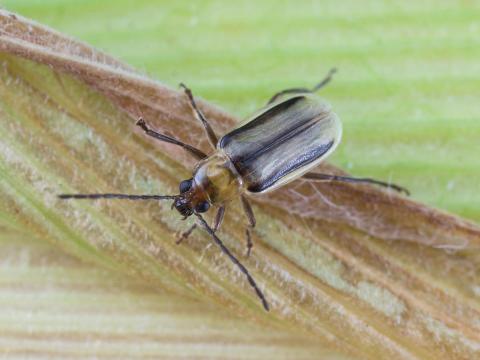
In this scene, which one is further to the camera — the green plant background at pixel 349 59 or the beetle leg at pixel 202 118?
the green plant background at pixel 349 59

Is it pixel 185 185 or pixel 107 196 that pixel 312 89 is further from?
pixel 107 196

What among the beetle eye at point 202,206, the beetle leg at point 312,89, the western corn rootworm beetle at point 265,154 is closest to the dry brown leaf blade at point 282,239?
the western corn rootworm beetle at point 265,154

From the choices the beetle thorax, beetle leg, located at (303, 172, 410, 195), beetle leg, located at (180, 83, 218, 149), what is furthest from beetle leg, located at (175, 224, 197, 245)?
beetle leg, located at (303, 172, 410, 195)

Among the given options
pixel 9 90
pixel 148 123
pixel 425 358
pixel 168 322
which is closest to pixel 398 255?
pixel 425 358

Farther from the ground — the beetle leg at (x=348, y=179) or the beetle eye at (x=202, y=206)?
the beetle eye at (x=202, y=206)

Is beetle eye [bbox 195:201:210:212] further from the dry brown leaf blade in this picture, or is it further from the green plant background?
the green plant background

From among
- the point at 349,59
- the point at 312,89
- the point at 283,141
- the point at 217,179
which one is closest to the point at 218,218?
the point at 217,179

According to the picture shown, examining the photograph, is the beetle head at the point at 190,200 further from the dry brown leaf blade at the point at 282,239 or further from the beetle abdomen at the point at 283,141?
the beetle abdomen at the point at 283,141
